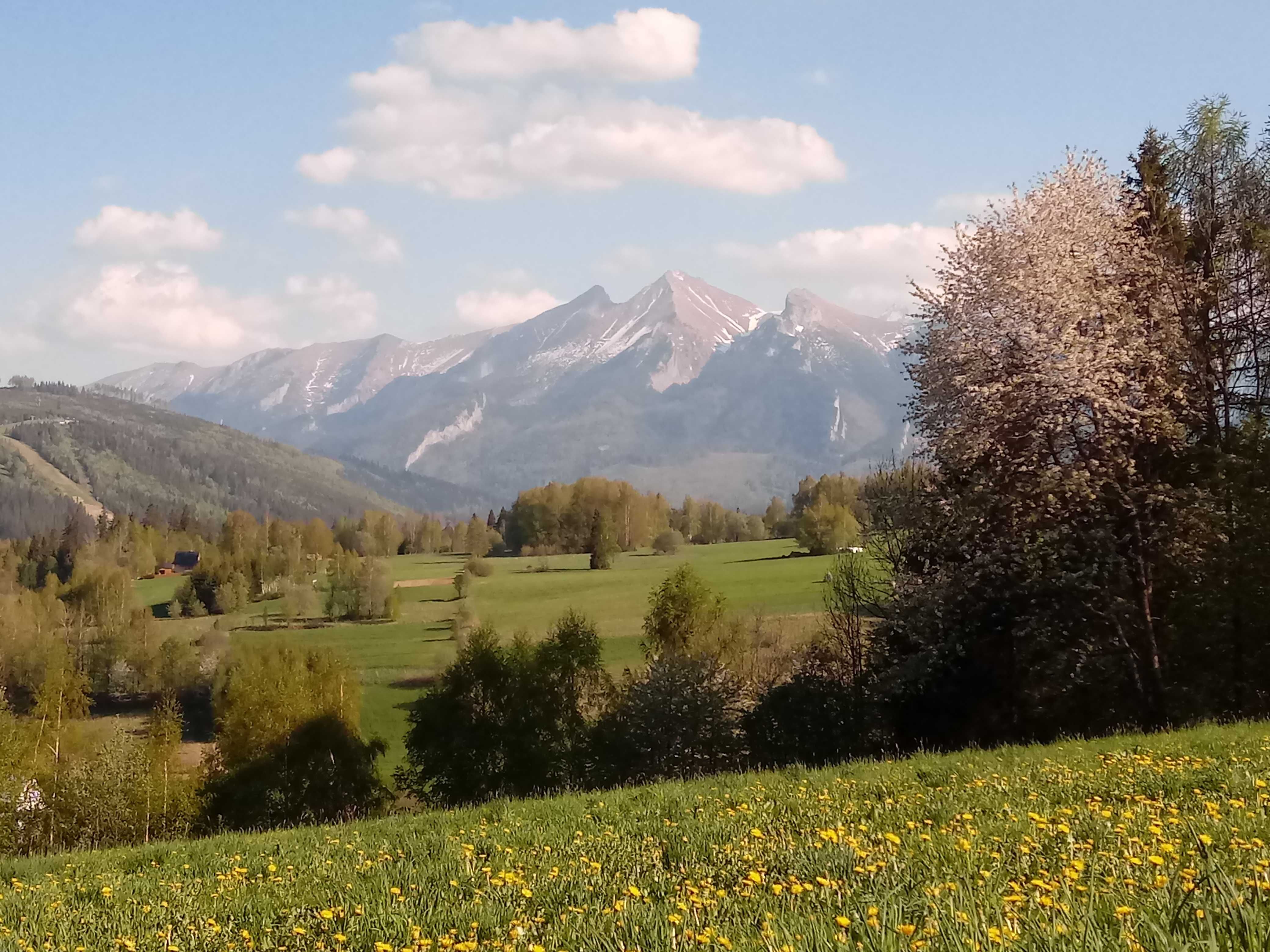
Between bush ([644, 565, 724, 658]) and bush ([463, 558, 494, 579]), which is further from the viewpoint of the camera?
bush ([463, 558, 494, 579])

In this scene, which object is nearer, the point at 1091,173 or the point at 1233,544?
the point at 1233,544

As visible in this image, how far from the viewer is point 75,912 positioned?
31.6 feet

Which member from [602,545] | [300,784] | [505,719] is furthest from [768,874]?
[602,545]

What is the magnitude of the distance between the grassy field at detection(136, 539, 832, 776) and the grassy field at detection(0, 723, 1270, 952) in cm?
→ 7694

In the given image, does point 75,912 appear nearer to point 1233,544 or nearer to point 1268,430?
point 1233,544

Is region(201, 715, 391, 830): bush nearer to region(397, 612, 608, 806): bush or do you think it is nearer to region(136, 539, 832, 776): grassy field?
region(397, 612, 608, 806): bush

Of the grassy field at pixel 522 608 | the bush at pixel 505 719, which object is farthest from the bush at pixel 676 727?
the grassy field at pixel 522 608

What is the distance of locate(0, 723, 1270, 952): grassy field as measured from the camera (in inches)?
188

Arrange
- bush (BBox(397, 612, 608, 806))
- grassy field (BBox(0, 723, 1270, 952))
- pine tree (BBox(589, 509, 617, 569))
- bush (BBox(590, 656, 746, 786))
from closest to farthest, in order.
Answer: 1. grassy field (BBox(0, 723, 1270, 952))
2. bush (BBox(590, 656, 746, 786))
3. bush (BBox(397, 612, 608, 806))
4. pine tree (BBox(589, 509, 617, 569))

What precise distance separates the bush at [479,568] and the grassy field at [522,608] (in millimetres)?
1966

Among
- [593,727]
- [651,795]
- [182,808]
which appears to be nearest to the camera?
[651,795]

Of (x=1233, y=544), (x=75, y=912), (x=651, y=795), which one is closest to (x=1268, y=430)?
(x=1233, y=544)

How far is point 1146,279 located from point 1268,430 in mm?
6155

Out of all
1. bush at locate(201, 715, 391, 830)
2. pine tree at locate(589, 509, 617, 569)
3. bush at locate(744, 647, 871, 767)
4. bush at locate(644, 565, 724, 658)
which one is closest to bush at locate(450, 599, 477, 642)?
bush at locate(644, 565, 724, 658)
